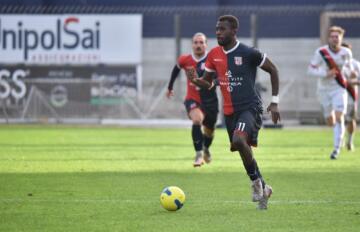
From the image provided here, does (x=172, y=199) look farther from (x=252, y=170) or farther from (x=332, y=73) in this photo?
(x=332, y=73)

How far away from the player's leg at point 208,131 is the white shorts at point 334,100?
125 inches

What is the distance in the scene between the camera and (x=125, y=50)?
32750 mm

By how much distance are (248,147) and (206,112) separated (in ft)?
21.7

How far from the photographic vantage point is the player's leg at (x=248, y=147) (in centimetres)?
1099

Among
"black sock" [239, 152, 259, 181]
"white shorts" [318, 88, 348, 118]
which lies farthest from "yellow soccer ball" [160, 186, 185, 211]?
"white shorts" [318, 88, 348, 118]

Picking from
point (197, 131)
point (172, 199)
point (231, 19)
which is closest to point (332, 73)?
point (197, 131)

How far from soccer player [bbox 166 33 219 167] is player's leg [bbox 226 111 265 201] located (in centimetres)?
589

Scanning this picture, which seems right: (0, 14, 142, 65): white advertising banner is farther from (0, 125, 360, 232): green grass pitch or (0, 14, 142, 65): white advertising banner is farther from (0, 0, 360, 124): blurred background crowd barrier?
(0, 125, 360, 232): green grass pitch

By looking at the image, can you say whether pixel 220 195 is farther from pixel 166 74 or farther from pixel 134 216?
pixel 166 74

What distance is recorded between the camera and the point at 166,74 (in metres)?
32.6

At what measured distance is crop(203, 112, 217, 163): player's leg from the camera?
17.7m

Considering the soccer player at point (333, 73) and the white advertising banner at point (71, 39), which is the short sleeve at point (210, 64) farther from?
the white advertising banner at point (71, 39)

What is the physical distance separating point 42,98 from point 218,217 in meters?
22.3

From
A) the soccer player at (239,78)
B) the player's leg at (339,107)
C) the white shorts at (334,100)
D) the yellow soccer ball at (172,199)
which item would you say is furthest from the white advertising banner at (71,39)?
the yellow soccer ball at (172,199)
